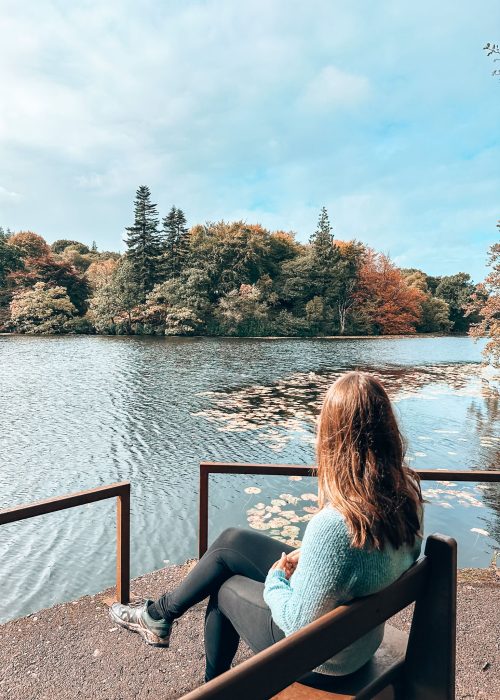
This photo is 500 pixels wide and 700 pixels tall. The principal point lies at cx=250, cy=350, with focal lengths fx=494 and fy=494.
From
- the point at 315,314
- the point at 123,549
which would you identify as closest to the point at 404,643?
the point at 123,549

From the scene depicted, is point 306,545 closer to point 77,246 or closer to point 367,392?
point 367,392

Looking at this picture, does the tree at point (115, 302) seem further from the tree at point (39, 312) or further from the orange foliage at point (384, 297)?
the orange foliage at point (384, 297)

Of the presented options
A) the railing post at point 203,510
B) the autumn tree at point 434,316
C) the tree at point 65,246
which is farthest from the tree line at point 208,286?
the railing post at point 203,510

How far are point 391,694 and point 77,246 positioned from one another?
52.1m

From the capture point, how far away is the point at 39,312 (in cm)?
3050

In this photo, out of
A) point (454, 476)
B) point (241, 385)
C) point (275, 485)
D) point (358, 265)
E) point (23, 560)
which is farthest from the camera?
point (358, 265)

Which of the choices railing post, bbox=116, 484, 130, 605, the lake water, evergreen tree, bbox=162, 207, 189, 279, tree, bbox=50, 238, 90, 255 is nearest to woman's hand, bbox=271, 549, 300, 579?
the lake water

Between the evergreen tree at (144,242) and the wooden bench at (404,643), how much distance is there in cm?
3272

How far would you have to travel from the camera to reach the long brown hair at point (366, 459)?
1189 mm

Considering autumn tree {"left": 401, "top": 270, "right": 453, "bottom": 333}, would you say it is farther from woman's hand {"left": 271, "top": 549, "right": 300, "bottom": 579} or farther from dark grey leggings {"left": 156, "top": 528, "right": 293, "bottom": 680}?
woman's hand {"left": 271, "top": 549, "right": 300, "bottom": 579}

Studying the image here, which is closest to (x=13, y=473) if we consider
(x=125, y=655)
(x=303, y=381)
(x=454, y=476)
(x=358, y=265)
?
(x=125, y=655)

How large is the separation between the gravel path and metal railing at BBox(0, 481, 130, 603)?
18 centimetres

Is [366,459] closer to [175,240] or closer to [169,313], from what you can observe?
[169,313]

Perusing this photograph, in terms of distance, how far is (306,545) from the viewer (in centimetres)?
115
